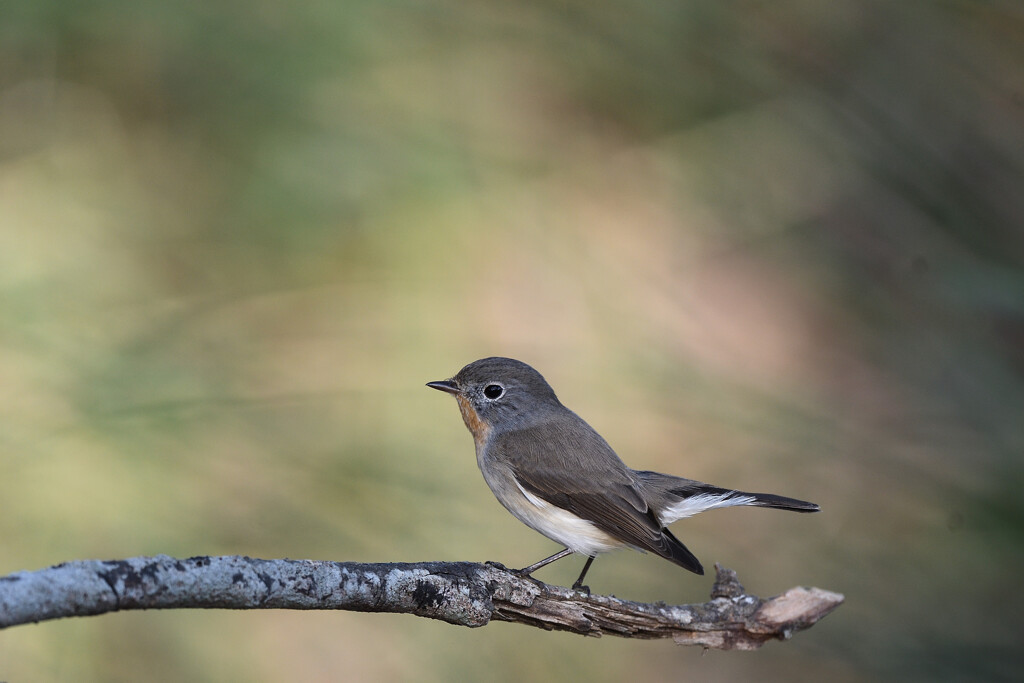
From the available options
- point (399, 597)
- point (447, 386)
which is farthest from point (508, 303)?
point (399, 597)

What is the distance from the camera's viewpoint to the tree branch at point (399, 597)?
64.4 inches

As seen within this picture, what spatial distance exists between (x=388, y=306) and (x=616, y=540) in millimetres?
3562

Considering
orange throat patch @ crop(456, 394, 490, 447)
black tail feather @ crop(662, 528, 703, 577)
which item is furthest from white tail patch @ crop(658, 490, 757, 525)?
orange throat patch @ crop(456, 394, 490, 447)

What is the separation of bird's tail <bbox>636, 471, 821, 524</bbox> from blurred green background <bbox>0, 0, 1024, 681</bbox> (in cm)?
122

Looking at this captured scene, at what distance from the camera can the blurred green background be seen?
4.52m

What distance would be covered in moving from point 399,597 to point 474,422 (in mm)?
1654

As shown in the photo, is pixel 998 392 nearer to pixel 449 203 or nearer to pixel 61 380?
pixel 449 203

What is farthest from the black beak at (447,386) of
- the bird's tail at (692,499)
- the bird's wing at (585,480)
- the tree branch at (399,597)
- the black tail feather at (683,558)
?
the tree branch at (399,597)

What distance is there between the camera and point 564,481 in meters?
3.46

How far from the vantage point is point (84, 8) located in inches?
240

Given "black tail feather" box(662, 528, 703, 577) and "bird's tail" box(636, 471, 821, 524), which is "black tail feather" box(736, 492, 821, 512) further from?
"black tail feather" box(662, 528, 703, 577)

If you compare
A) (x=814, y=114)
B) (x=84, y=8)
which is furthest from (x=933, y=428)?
(x=84, y=8)

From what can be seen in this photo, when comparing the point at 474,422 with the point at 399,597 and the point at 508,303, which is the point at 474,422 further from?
the point at 508,303

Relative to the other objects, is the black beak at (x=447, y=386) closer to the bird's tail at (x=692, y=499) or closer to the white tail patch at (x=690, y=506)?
the bird's tail at (x=692, y=499)
